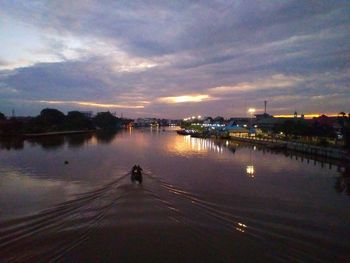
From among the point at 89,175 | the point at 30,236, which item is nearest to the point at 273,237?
the point at 30,236

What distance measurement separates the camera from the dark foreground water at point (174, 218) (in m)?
8.63

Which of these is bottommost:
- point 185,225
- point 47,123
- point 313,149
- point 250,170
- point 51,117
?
point 250,170

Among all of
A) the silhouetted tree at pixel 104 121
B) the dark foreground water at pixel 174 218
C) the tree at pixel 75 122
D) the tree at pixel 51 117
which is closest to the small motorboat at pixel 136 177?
the dark foreground water at pixel 174 218

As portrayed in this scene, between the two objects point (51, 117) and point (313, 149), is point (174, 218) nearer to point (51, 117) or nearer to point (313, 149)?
point (313, 149)

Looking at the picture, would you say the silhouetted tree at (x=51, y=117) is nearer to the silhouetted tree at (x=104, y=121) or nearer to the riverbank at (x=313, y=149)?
the silhouetted tree at (x=104, y=121)

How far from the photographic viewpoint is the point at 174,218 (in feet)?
37.4

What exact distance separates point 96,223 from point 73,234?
44.7 inches

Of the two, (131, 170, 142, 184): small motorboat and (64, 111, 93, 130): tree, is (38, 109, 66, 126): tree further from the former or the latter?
(131, 170, 142, 184): small motorboat

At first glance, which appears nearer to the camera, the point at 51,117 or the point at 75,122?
the point at 51,117

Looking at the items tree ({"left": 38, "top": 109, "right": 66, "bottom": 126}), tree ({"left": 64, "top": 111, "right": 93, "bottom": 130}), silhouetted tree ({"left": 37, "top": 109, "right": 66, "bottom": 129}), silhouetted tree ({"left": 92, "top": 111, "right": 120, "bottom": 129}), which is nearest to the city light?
silhouetted tree ({"left": 37, "top": 109, "right": 66, "bottom": 129})

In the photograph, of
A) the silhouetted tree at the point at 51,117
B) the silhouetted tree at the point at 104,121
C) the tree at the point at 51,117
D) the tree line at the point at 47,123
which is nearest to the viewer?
the tree line at the point at 47,123

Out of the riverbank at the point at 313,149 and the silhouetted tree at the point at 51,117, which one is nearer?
the riverbank at the point at 313,149

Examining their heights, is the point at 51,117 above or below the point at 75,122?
above

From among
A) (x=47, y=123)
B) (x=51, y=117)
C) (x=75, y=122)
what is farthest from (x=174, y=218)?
(x=75, y=122)
